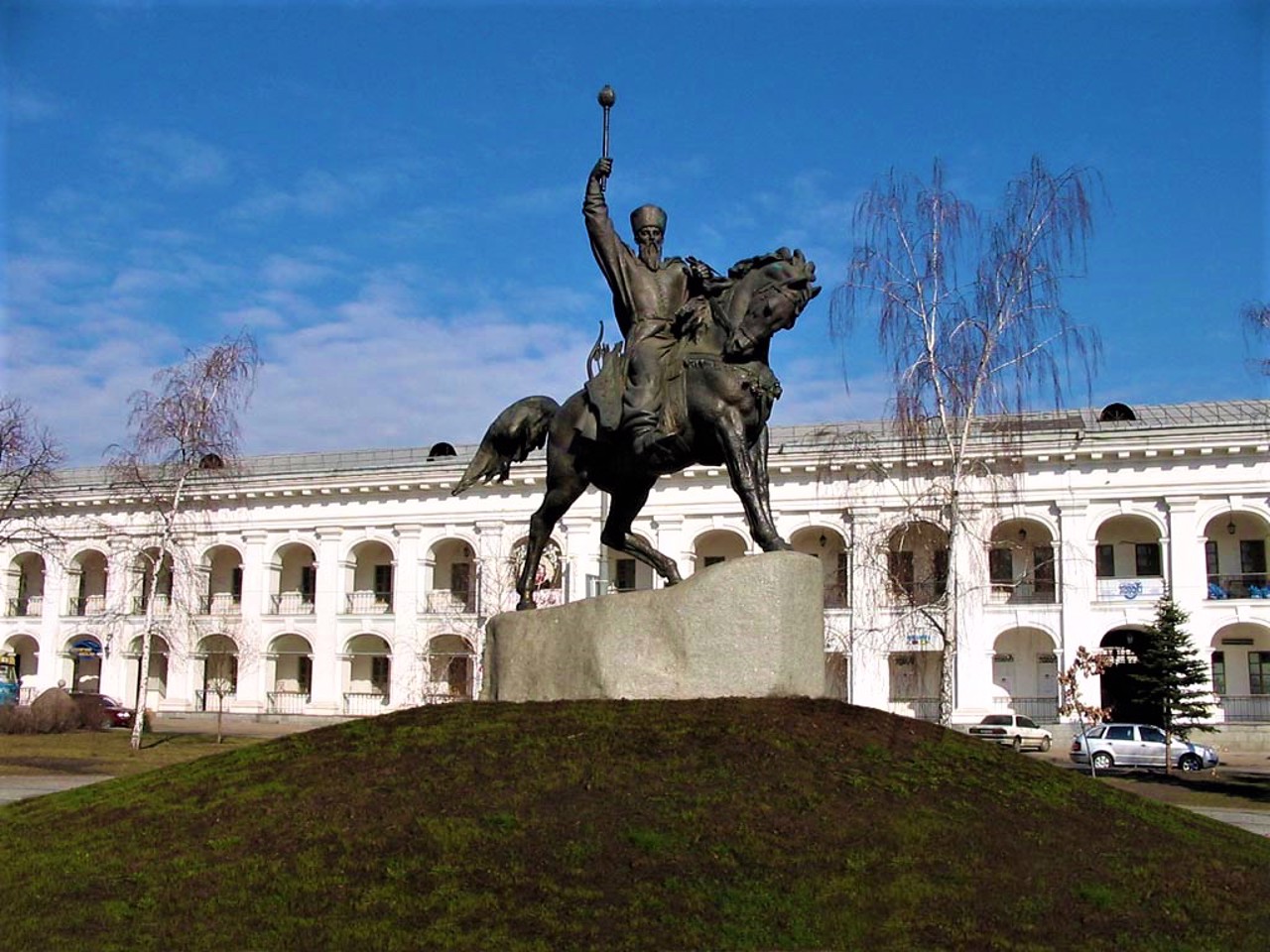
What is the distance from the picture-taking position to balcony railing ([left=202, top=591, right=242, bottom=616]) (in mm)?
56812

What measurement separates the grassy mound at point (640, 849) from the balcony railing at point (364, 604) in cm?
4439

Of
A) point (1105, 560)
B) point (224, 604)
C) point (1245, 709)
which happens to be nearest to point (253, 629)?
point (224, 604)

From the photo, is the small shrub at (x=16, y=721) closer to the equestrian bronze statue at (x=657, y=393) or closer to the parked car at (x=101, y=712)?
the parked car at (x=101, y=712)

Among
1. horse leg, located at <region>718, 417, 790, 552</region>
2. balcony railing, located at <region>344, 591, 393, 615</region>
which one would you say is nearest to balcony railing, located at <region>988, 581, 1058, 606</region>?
balcony railing, located at <region>344, 591, 393, 615</region>

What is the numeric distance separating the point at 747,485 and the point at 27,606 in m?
56.8

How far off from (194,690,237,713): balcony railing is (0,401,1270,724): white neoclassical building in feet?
0.42

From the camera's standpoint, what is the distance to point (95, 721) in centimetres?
4422

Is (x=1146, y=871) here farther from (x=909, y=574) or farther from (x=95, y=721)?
(x=95, y=721)

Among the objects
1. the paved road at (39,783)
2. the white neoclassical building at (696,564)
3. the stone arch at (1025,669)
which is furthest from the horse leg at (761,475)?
the stone arch at (1025,669)


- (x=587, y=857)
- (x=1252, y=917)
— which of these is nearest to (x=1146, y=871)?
(x=1252, y=917)

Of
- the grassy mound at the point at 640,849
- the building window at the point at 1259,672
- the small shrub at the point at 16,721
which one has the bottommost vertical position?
the small shrub at the point at 16,721

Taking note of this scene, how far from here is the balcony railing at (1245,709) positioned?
43.9 m

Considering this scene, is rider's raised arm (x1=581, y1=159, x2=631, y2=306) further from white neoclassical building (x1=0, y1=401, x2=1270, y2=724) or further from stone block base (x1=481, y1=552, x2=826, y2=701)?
white neoclassical building (x1=0, y1=401, x2=1270, y2=724)

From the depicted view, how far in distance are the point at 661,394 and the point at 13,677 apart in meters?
56.6
